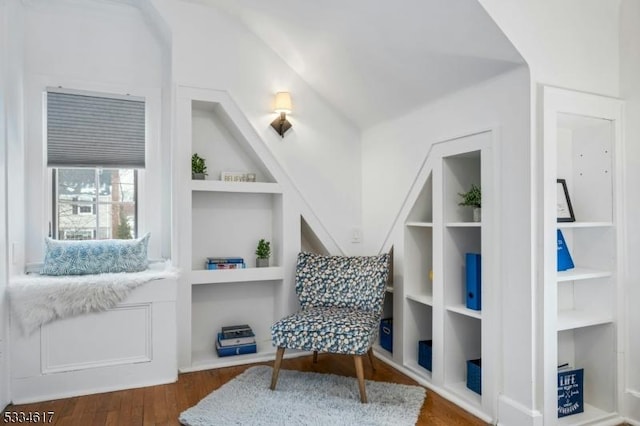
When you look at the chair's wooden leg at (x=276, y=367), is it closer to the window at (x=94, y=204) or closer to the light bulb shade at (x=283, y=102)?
the window at (x=94, y=204)

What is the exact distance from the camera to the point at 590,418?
2.17m

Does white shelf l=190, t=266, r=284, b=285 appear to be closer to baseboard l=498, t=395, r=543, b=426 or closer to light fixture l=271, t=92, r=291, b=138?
light fixture l=271, t=92, r=291, b=138

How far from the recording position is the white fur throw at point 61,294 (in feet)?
7.93

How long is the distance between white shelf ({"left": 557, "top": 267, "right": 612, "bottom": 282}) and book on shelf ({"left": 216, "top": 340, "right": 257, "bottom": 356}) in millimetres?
2150

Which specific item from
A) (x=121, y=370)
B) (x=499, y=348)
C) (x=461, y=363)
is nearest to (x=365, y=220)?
(x=461, y=363)

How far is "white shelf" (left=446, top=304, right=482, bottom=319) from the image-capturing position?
234cm

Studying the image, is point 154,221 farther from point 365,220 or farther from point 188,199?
point 365,220

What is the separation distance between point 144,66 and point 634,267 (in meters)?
3.49

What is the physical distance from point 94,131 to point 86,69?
1.46 ft

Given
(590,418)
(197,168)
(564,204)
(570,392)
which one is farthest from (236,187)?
(590,418)

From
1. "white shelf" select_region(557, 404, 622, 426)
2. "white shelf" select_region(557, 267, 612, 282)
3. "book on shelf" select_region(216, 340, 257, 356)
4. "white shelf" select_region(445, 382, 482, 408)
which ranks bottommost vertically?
"white shelf" select_region(557, 404, 622, 426)

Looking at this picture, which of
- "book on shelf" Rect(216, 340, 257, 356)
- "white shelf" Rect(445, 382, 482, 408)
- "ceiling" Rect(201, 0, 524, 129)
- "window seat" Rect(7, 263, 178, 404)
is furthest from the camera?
"book on shelf" Rect(216, 340, 257, 356)

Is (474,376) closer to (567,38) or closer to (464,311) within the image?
(464,311)

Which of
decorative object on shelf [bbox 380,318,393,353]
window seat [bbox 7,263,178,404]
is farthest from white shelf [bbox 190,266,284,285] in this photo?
decorative object on shelf [bbox 380,318,393,353]
